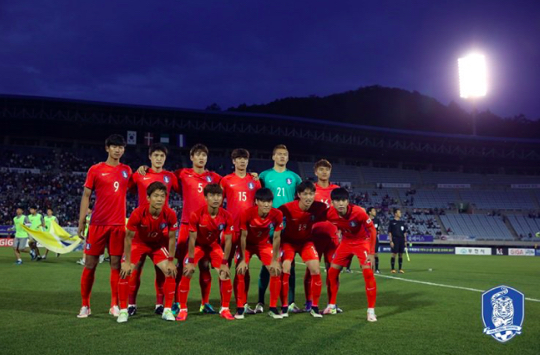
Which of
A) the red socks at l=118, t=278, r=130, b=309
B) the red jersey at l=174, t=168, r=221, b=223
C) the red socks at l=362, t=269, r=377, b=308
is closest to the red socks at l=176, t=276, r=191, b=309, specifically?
the red socks at l=118, t=278, r=130, b=309

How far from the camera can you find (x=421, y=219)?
4591 cm

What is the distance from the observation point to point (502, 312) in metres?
4.33

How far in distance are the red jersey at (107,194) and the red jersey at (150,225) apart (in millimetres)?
486

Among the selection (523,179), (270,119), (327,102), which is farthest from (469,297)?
(327,102)

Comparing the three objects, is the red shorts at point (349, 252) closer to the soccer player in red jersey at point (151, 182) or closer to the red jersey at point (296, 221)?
the red jersey at point (296, 221)

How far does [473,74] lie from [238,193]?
30434mm

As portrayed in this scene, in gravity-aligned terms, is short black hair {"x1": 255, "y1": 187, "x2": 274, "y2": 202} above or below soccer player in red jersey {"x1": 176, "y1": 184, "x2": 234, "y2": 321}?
above

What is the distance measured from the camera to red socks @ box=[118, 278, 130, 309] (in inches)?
241

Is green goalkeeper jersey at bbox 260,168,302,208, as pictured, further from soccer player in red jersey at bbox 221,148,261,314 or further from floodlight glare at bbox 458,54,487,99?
floodlight glare at bbox 458,54,487,99

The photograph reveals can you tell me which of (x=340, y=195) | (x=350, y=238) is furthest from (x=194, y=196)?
(x=350, y=238)

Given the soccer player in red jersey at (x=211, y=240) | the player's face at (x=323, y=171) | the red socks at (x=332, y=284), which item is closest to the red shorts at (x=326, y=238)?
the red socks at (x=332, y=284)

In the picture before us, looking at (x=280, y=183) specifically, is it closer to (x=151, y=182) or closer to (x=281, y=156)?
(x=281, y=156)

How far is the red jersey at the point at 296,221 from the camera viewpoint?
7.04m

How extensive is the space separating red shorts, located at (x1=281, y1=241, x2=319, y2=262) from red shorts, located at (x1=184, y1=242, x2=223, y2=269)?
1.02m
